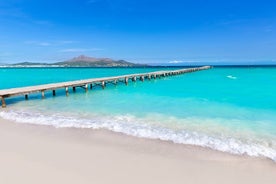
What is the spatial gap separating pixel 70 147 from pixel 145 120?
13.1 feet

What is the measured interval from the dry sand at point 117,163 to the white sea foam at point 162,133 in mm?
402

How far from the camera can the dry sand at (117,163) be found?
428 centimetres

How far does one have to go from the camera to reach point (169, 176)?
14.4 ft

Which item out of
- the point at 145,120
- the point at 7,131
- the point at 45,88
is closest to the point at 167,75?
the point at 45,88

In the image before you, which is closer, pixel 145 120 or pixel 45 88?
pixel 145 120

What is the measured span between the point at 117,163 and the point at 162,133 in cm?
260

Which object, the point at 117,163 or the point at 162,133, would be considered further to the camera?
the point at 162,133

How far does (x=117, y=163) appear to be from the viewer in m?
4.95

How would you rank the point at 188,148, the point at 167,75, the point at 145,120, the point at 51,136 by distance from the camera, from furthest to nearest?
the point at 167,75, the point at 145,120, the point at 51,136, the point at 188,148

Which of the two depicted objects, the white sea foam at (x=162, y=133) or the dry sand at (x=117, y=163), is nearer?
the dry sand at (x=117, y=163)

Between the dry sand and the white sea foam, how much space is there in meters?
0.40

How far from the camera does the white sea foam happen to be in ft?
19.1

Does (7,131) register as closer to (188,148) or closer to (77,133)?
(77,133)

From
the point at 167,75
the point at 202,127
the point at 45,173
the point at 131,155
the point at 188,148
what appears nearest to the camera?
the point at 45,173
